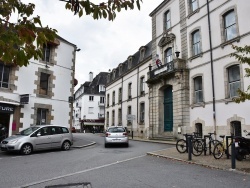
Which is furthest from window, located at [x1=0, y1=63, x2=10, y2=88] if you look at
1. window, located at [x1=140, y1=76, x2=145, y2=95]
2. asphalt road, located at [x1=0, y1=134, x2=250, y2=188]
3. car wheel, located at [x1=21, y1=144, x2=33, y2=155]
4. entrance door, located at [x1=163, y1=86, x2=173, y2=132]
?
window, located at [x1=140, y1=76, x2=145, y2=95]

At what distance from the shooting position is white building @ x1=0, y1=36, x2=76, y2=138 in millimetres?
16062

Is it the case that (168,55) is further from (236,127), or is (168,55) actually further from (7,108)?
(7,108)

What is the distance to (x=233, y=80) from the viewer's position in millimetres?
16125

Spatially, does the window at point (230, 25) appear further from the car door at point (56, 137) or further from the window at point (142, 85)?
the window at point (142, 85)

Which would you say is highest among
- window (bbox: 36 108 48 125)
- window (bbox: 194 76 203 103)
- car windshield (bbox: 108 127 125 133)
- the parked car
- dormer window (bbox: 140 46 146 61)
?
dormer window (bbox: 140 46 146 61)

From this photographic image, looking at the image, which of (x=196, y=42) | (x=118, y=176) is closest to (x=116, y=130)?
(x=196, y=42)

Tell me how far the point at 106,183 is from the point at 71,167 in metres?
2.94

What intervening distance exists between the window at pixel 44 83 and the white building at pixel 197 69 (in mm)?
9858

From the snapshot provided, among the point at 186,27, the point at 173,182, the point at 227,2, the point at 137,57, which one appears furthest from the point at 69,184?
the point at 137,57

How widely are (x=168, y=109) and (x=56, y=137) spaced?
1186 centimetres

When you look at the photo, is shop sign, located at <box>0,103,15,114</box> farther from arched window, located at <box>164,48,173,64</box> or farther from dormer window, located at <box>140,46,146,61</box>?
dormer window, located at <box>140,46,146,61</box>

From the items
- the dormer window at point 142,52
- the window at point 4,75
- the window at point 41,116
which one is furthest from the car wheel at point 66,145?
the dormer window at point 142,52

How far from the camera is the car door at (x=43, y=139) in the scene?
13422 millimetres

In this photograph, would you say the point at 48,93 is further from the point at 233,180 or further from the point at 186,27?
the point at 233,180
